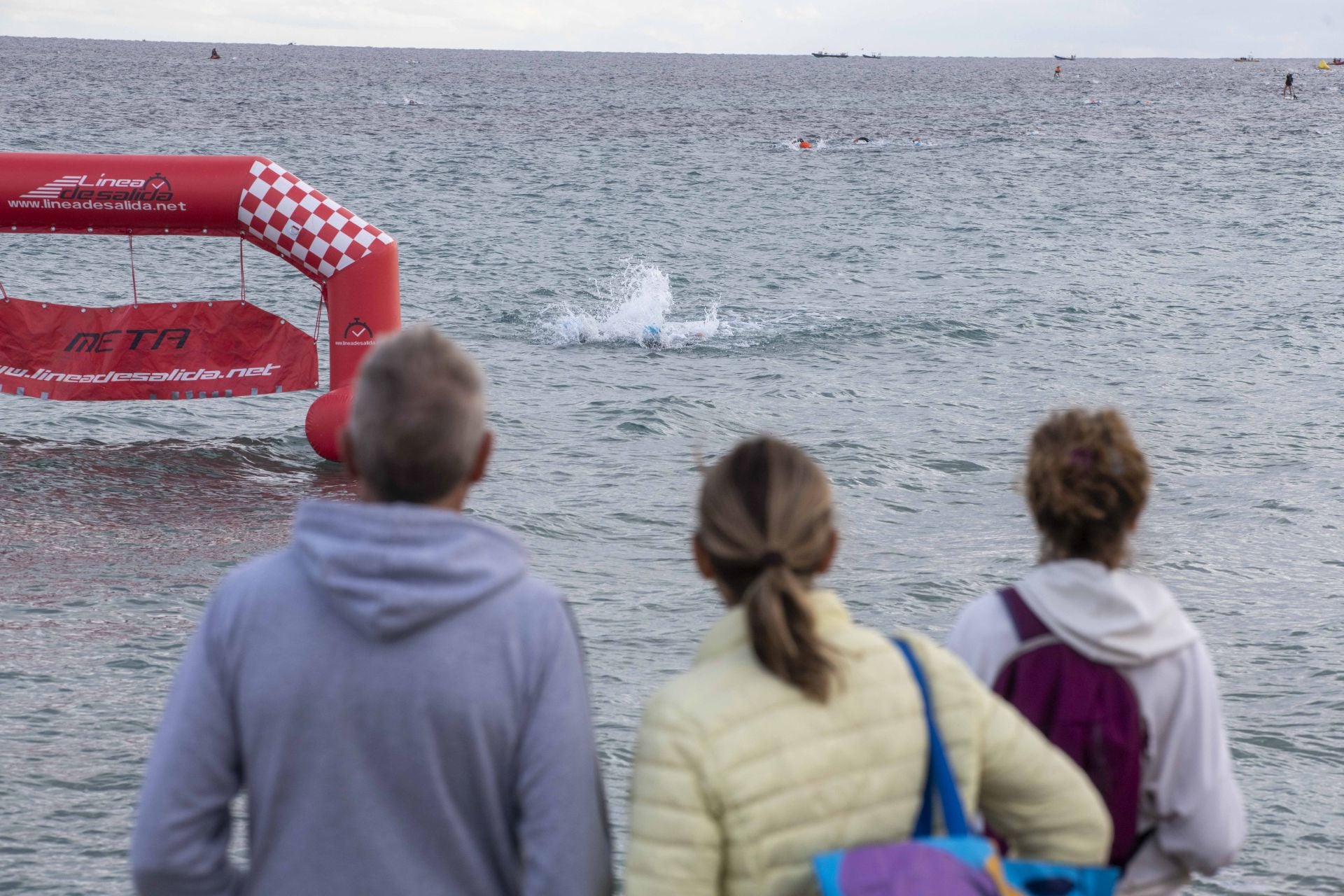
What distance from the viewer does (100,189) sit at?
9.12 meters

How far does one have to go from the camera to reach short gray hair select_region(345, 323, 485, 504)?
5.64 ft

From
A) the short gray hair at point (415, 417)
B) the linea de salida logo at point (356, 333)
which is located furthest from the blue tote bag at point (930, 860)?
the linea de salida logo at point (356, 333)

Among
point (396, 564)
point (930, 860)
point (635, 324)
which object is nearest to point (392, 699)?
point (396, 564)

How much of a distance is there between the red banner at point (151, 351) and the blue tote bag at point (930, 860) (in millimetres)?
8553

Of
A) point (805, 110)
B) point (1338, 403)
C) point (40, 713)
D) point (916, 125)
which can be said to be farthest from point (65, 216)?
point (805, 110)

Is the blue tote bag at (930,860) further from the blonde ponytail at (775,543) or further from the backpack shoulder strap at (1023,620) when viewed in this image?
the backpack shoulder strap at (1023,620)

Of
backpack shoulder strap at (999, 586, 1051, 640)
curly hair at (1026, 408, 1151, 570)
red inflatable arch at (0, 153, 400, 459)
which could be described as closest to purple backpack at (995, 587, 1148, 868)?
backpack shoulder strap at (999, 586, 1051, 640)

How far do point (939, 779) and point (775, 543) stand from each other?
0.39 metres

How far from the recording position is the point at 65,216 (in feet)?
30.2

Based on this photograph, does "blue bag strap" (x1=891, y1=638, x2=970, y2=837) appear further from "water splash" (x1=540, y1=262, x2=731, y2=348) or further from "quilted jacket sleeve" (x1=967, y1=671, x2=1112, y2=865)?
"water splash" (x1=540, y1=262, x2=731, y2=348)

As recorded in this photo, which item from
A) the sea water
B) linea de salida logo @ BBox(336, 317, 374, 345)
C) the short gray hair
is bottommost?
the sea water

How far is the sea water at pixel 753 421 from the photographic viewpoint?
20.2 ft

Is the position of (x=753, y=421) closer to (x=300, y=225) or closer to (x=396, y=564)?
(x=300, y=225)

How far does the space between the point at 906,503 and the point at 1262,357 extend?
296 inches
